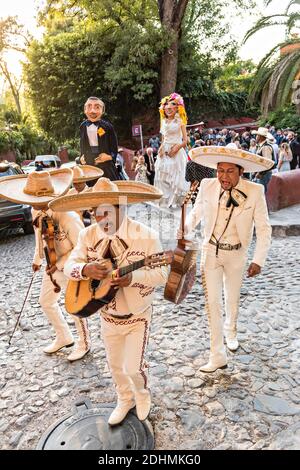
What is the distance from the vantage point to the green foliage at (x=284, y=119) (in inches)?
808

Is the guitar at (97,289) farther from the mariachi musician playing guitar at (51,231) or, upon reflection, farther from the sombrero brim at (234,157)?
the sombrero brim at (234,157)

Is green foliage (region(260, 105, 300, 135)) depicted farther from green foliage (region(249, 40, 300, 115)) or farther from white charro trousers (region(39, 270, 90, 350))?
white charro trousers (region(39, 270, 90, 350))

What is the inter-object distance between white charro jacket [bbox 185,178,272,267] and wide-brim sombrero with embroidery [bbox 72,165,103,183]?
172 centimetres

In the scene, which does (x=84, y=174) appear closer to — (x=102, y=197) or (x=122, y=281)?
(x=102, y=197)

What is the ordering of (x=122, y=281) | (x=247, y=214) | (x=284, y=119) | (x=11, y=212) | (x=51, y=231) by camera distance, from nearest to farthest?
(x=122, y=281) → (x=247, y=214) → (x=51, y=231) → (x=11, y=212) → (x=284, y=119)

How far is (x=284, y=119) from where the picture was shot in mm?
21094

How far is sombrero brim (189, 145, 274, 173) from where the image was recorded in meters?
3.15

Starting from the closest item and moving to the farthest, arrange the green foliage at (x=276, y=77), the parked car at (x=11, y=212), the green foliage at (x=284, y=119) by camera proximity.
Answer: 1. the parked car at (x=11, y=212)
2. the green foliage at (x=276, y=77)
3. the green foliage at (x=284, y=119)

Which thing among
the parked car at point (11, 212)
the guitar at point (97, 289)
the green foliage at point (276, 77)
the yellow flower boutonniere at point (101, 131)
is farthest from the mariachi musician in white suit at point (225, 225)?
the green foliage at point (276, 77)

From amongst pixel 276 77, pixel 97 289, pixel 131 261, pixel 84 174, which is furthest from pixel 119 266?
pixel 276 77

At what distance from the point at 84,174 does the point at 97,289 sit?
2.53 m

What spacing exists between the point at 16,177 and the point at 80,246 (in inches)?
68.6

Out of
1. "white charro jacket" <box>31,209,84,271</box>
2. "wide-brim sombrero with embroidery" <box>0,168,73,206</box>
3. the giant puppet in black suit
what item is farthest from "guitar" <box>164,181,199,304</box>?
the giant puppet in black suit

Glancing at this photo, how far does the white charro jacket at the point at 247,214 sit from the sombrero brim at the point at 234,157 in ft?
0.57
